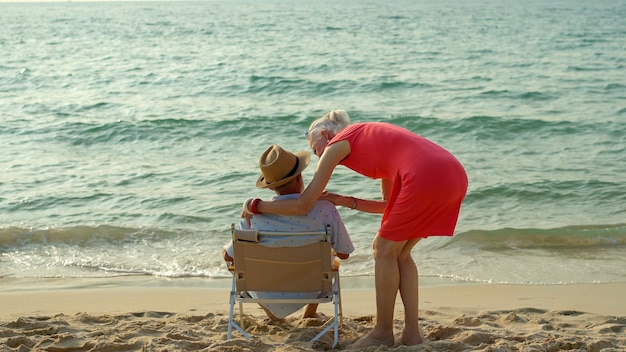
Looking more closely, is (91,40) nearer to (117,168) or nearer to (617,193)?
(117,168)

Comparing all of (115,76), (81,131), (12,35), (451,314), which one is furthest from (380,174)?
(12,35)

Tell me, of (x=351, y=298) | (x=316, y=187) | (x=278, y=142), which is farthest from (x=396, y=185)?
(x=278, y=142)

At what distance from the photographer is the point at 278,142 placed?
480 inches

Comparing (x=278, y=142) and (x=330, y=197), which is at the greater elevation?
(x=330, y=197)

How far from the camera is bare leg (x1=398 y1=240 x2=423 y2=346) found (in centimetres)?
409

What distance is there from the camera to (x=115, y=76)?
20.0 meters

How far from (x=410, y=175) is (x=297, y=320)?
136 centimetres

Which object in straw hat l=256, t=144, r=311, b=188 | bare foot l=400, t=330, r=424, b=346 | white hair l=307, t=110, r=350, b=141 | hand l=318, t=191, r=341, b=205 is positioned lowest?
bare foot l=400, t=330, r=424, b=346

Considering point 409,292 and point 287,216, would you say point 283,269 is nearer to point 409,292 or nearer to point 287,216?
point 287,216

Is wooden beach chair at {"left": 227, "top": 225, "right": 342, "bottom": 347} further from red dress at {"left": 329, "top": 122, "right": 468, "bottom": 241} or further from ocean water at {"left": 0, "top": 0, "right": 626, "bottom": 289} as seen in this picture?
ocean water at {"left": 0, "top": 0, "right": 626, "bottom": 289}

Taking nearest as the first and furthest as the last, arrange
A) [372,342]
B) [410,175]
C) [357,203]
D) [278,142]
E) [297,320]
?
[410,175] < [372,342] < [357,203] < [297,320] < [278,142]

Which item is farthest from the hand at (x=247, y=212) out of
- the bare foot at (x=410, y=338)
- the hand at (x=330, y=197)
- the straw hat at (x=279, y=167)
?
the bare foot at (x=410, y=338)

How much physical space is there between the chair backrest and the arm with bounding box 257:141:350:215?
134 mm

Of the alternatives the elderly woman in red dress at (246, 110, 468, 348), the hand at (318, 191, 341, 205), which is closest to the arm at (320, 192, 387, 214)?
the hand at (318, 191, 341, 205)
